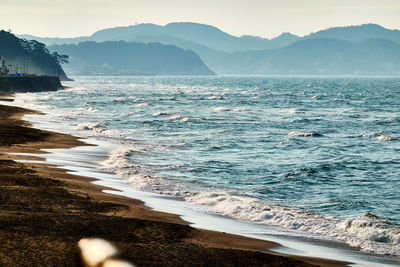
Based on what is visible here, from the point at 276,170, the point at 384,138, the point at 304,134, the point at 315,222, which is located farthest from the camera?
the point at 304,134

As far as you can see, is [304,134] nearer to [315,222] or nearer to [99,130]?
[99,130]

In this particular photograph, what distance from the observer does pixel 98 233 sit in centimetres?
1366

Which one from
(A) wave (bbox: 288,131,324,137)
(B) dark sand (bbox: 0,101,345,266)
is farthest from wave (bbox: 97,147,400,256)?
(A) wave (bbox: 288,131,324,137)

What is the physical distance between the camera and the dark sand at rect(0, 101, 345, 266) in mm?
11930

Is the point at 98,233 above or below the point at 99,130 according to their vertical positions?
above

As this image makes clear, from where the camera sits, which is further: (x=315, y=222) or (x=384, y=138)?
(x=384, y=138)

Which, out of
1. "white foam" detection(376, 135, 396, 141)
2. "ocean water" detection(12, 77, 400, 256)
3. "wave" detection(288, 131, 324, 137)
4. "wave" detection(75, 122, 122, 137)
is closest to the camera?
"ocean water" detection(12, 77, 400, 256)

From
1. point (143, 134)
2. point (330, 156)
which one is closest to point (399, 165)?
point (330, 156)

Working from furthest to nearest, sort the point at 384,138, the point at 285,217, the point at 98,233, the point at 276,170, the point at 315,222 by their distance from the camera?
the point at 384,138
the point at 276,170
the point at 285,217
the point at 315,222
the point at 98,233

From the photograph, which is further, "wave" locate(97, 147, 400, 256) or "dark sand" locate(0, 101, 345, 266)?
"wave" locate(97, 147, 400, 256)

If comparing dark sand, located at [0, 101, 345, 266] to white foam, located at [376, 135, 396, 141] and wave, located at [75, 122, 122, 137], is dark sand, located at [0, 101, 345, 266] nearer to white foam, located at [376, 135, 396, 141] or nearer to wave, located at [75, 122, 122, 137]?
wave, located at [75, 122, 122, 137]

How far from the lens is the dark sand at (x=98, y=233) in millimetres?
11930

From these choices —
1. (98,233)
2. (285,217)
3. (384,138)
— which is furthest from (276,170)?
(384,138)

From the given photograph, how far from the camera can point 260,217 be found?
60.7ft
